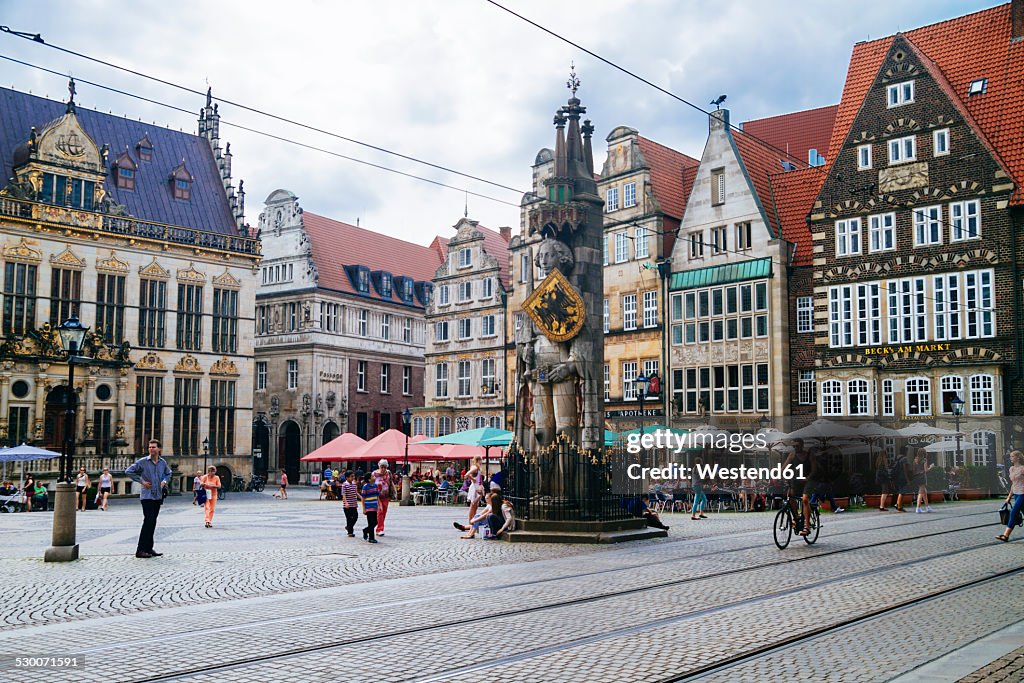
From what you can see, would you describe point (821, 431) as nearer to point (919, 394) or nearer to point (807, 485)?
point (919, 394)

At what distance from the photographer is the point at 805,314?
4359 centimetres

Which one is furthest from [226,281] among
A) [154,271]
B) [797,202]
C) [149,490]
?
[149,490]

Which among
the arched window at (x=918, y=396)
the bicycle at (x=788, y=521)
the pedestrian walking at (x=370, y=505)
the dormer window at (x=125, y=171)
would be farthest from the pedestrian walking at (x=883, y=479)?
the dormer window at (x=125, y=171)

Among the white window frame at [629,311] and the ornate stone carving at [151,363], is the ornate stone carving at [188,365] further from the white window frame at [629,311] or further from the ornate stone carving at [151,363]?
the white window frame at [629,311]

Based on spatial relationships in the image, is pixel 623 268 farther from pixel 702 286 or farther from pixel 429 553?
pixel 429 553

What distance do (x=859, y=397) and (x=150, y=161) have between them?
38.2 meters

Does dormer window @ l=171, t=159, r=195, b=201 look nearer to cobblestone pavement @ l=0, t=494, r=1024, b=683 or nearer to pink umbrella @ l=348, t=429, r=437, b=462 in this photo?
pink umbrella @ l=348, t=429, r=437, b=462

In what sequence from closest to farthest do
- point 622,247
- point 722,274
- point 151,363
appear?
point 722,274
point 622,247
point 151,363

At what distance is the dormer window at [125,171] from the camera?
5256 centimetres

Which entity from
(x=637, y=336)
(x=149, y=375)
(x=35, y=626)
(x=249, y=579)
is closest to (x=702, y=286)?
(x=637, y=336)

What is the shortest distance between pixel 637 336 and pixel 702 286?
4.31m

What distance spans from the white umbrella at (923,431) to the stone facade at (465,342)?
937 inches

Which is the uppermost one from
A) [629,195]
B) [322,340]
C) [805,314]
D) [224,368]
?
[629,195]

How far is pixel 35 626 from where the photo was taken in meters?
10.4
